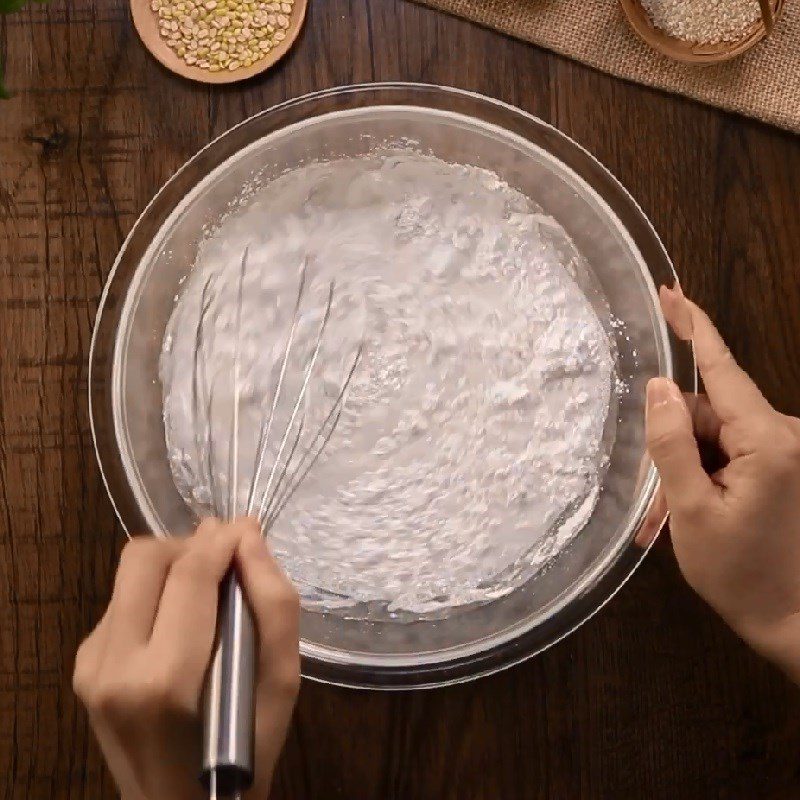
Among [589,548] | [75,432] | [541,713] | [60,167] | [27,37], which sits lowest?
[541,713]

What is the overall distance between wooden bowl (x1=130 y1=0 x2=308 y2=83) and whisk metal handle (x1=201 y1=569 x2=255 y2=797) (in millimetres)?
505

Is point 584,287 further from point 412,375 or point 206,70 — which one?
point 206,70

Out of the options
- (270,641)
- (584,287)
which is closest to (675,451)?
(584,287)

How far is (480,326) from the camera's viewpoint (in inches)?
30.7

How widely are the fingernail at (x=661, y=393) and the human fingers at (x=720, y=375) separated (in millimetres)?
31

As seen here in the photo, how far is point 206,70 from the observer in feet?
2.60

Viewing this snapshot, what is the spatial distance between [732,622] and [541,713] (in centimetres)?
20

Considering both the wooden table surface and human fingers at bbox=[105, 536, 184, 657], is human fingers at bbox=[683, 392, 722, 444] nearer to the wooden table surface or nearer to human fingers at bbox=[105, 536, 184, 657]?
the wooden table surface

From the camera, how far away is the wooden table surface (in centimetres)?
78

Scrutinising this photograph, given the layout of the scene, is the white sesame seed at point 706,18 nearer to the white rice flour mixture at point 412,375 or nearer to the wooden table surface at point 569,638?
the wooden table surface at point 569,638

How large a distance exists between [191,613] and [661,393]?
1.32 ft

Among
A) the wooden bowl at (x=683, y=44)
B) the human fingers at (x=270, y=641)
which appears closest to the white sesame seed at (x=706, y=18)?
the wooden bowl at (x=683, y=44)

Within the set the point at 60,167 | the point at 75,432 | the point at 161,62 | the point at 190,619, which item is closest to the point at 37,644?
the point at 75,432

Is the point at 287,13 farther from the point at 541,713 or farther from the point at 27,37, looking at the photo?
the point at 541,713
